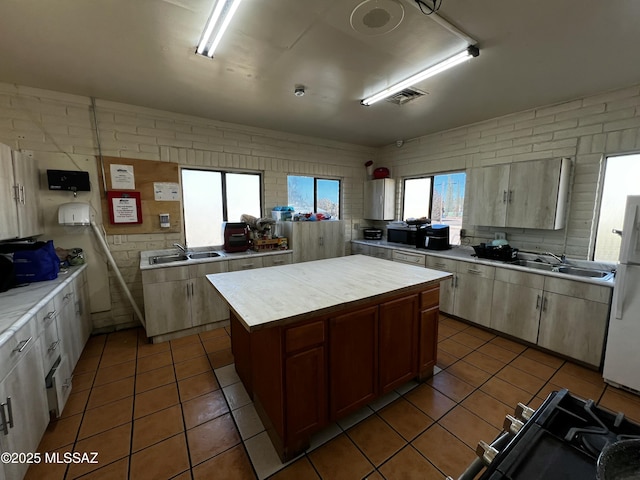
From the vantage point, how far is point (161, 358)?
268 cm

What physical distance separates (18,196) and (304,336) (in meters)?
2.84

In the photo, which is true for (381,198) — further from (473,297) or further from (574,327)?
(574,327)

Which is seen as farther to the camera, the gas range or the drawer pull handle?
the drawer pull handle

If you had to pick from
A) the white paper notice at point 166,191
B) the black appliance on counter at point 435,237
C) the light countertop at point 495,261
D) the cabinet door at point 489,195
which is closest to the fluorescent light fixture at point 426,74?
the cabinet door at point 489,195

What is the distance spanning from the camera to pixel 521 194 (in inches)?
126

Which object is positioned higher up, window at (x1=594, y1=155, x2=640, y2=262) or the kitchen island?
window at (x1=594, y1=155, x2=640, y2=262)

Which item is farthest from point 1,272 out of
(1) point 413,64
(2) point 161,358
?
(1) point 413,64

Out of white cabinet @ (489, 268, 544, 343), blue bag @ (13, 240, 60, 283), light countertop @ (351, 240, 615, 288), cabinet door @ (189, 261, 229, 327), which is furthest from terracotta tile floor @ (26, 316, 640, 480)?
blue bag @ (13, 240, 60, 283)

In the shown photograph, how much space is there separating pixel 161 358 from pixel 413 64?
366 centimetres

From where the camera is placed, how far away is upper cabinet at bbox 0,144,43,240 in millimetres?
2105

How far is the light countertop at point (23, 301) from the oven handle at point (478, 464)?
1983 mm

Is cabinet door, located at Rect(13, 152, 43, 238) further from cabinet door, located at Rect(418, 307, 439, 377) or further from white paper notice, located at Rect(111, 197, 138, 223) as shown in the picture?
cabinet door, located at Rect(418, 307, 439, 377)

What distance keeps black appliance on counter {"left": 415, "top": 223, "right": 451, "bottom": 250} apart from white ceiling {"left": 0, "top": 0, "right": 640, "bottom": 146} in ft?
5.21

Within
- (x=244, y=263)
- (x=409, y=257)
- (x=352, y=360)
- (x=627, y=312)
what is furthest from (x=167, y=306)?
(x=627, y=312)
